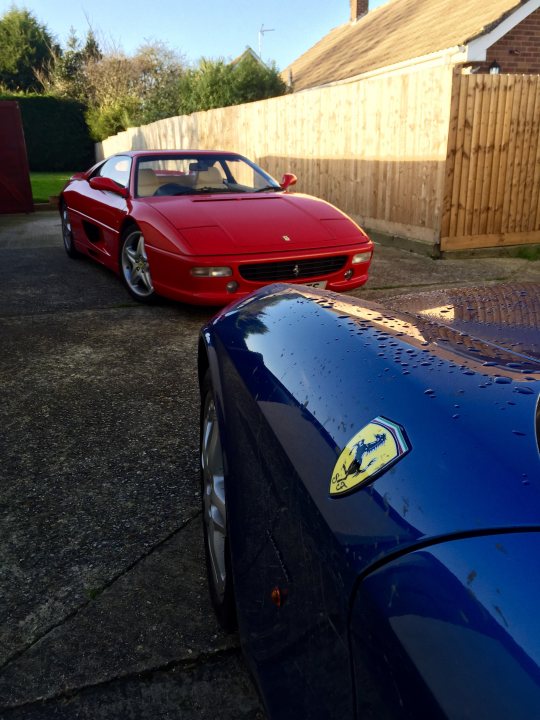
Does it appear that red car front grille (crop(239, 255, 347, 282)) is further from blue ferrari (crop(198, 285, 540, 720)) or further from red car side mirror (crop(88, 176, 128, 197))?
blue ferrari (crop(198, 285, 540, 720))

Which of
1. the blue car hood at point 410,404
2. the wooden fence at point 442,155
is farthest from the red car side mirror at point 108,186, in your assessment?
the blue car hood at point 410,404

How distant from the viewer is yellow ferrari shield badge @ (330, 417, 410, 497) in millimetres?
863

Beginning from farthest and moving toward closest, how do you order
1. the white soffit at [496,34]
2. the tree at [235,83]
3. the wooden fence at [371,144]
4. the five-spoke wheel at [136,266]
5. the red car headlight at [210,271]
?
the tree at [235,83], the white soffit at [496,34], the wooden fence at [371,144], the five-spoke wheel at [136,266], the red car headlight at [210,271]

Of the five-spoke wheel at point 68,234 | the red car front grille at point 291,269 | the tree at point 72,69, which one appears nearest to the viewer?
the red car front grille at point 291,269

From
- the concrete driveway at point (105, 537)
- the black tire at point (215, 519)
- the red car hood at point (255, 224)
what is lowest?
the concrete driveway at point (105, 537)

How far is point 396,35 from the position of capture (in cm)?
1667

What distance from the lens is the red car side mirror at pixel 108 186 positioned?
5.48 metres

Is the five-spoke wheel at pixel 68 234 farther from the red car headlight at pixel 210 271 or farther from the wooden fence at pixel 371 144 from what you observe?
the wooden fence at pixel 371 144

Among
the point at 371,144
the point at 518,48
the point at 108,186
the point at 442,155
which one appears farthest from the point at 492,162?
the point at 518,48

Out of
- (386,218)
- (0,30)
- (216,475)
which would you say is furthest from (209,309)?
(0,30)

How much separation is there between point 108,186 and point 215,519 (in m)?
4.62

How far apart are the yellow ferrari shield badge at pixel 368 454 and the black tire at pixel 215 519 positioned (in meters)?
0.67

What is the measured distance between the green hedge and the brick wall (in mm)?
20959

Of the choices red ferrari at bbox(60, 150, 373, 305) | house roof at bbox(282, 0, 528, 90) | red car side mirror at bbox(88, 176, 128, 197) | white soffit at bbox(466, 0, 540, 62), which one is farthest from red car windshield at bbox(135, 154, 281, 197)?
house roof at bbox(282, 0, 528, 90)
